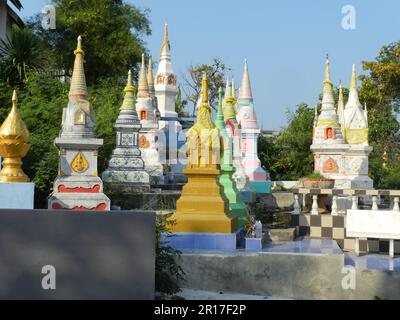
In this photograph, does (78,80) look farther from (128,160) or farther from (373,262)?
(373,262)

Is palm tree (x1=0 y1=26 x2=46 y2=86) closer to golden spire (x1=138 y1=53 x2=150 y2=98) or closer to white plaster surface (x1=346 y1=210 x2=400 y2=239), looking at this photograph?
golden spire (x1=138 y1=53 x2=150 y2=98)

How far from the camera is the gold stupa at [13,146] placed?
340 inches

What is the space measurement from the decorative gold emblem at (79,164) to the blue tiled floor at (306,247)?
340 centimetres

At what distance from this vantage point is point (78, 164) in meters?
10.4

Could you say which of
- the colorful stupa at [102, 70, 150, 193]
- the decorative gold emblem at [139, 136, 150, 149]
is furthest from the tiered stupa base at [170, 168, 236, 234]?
the decorative gold emblem at [139, 136, 150, 149]

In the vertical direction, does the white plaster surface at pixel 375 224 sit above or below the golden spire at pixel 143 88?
below

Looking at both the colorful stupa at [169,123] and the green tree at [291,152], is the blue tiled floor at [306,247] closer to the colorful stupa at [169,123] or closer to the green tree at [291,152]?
the colorful stupa at [169,123]

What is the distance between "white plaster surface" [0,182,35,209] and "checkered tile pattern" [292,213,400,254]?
187 inches

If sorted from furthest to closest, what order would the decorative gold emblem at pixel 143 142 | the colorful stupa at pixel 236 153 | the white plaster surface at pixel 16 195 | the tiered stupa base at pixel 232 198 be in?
the decorative gold emblem at pixel 143 142 → the colorful stupa at pixel 236 153 → the tiered stupa base at pixel 232 198 → the white plaster surface at pixel 16 195

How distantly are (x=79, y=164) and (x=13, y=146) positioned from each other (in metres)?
1.74

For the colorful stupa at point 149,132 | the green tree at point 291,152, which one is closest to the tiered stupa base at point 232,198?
the colorful stupa at point 149,132

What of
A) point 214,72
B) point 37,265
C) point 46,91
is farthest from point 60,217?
point 214,72

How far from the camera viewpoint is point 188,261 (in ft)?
27.2

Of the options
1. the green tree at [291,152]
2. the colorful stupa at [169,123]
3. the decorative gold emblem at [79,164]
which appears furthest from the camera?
the green tree at [291,152]
